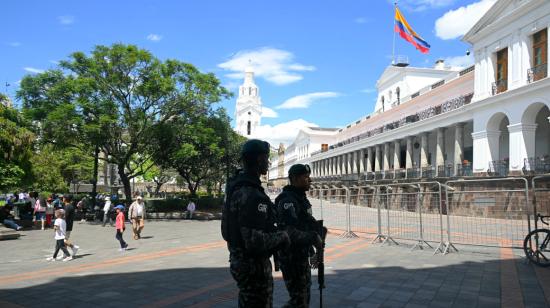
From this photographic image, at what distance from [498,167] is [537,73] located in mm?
5670

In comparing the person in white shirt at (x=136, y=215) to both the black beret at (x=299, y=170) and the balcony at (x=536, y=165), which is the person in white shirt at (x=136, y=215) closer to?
the black beret at (x=299, y=170)

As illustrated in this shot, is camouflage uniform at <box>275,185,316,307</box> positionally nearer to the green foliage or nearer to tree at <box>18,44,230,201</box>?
tree at <box>18,44,230,201</box>

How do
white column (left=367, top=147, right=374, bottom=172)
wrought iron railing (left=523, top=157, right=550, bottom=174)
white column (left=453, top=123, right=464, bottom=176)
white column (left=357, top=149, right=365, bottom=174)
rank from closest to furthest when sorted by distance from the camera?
wrought iron railing (left=523, top=157, right=550, bottom=174) → white column (left=453, top=123, right=464, bottom=176) → white column (left=367, top=147, right=374, bottom=172) → white column (left=357, top=149, right=365, bottom=174)

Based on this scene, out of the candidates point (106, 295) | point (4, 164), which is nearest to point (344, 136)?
point (4, 164)

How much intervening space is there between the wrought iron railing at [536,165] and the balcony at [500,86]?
4901 mm

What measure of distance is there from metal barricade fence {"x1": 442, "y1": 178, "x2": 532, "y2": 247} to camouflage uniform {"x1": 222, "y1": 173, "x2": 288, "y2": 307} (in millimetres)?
7823

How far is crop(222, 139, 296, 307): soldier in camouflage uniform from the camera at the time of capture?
289cm

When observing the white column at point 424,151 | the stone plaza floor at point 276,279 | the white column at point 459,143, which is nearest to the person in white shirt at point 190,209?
the stone plaza floor at point 276,279

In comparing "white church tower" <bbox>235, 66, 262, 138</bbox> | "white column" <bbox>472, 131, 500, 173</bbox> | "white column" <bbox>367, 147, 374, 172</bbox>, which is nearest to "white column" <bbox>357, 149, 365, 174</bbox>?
"white column" <bbox>367, 147, 374, 172</bbox>

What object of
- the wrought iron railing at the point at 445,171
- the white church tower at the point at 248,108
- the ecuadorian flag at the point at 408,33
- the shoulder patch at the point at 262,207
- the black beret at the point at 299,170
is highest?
the white church tower at the point at 248,108

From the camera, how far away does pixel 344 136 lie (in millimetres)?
66875

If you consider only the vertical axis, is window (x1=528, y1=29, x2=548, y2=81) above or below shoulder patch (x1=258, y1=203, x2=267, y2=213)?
above

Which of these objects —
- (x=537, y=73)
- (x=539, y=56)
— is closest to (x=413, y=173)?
(x=537, y=73)

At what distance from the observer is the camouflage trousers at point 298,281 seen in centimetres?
368
